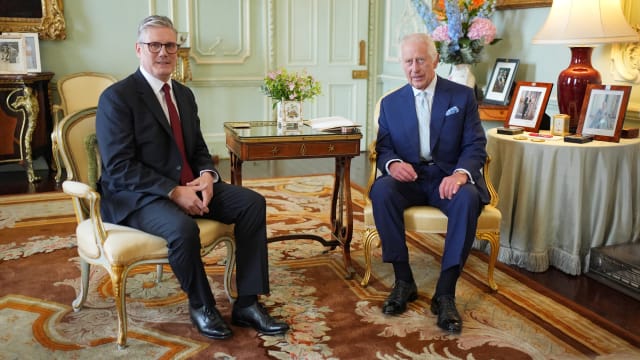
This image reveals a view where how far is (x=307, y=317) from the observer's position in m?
2.67

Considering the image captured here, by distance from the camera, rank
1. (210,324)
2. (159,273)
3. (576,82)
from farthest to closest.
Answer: (576,82), (159,273), (210,324)

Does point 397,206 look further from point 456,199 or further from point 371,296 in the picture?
point 371,296

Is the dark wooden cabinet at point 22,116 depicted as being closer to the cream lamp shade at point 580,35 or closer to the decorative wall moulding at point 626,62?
the cream lamp shade at point 580,35

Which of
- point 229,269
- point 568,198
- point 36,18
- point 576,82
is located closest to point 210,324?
point 229,269

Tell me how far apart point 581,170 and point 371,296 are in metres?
1.23

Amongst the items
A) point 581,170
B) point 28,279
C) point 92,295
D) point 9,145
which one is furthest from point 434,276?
point 9,145

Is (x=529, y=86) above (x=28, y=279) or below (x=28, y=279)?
above

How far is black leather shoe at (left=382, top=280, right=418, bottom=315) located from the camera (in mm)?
2709

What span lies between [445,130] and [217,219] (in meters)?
1.13

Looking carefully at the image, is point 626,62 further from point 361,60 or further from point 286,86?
point 361,60

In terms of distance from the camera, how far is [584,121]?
3.32 m

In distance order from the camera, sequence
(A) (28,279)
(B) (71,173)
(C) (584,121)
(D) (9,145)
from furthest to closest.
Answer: (D) (9,145), (C) (584,121), (A) (28,279), (B) (71,173)

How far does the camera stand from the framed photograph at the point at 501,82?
4.08 metres

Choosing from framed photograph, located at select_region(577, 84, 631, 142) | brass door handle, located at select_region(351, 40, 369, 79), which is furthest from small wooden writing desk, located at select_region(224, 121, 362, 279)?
brass door handle, located at select_region(351, 40, 369, 79)
